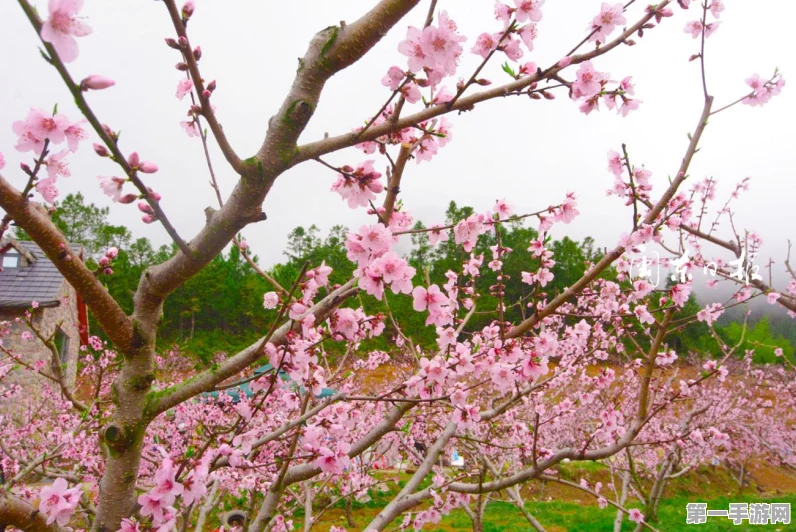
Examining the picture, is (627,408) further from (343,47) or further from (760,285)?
(343,47)

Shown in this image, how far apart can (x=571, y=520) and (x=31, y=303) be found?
1245cm

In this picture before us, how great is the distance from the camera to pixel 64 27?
39.4 inches

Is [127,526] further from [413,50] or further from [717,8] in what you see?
[717,8]

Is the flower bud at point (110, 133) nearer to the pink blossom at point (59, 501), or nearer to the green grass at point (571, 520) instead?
the pink blossom at point (59, 501)

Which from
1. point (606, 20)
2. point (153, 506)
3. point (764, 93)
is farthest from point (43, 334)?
point (764, 93)

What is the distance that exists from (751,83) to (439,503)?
12.6 feet

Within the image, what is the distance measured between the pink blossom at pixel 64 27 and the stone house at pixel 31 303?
10.0 m

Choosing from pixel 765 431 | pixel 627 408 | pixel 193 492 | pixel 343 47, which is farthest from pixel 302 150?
pixel 765 431

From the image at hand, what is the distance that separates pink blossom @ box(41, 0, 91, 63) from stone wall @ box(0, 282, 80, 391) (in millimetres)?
10175

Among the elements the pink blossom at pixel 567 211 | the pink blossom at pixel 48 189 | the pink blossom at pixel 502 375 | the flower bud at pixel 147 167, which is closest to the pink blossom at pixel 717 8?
the pink blossom at pixel 567 211

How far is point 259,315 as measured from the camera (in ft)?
84.2

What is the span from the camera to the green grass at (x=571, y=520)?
9.24 m

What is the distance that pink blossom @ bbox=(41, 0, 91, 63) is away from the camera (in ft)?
3.19

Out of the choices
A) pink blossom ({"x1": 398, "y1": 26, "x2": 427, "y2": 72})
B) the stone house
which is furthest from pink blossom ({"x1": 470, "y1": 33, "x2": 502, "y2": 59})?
the stone house
